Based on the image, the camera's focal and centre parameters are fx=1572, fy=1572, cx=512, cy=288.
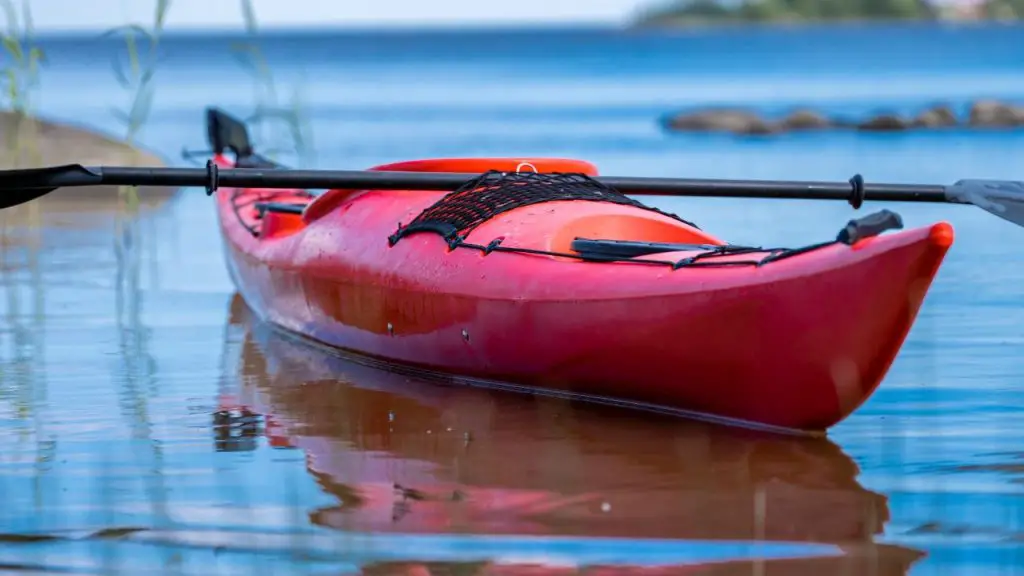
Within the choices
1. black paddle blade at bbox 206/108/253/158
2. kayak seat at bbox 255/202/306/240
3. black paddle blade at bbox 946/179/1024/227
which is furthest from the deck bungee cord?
black paddle blade at bbox 206/108/253/158

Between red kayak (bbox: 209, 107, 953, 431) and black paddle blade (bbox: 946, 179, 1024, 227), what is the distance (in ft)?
2.69

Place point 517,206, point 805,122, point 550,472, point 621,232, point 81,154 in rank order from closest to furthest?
point 550,472, point 621,232, point 517,206, point 81,154, point 805,122

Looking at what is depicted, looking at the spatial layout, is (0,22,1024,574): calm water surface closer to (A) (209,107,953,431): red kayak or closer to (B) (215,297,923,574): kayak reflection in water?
(B) (215,297,923,574): kayak reflection in water

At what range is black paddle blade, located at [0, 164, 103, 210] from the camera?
5695 millimetres

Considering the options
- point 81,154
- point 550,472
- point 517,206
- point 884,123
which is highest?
point 884,123

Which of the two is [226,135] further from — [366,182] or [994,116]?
[994,116]

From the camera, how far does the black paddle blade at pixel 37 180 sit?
18.7 feet

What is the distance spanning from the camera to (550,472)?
15.5ft

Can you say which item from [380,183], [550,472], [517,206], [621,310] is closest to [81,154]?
[380,183]

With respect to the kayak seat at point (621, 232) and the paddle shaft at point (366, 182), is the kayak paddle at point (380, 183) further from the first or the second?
the kayak seat at point (621, 232)

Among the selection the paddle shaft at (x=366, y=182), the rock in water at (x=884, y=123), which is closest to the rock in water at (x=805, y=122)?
the rock in water at (x=884, y=123)

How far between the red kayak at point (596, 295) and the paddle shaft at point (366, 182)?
14cm

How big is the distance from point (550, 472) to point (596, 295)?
0.66m

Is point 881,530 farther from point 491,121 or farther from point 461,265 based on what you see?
point 491,121
